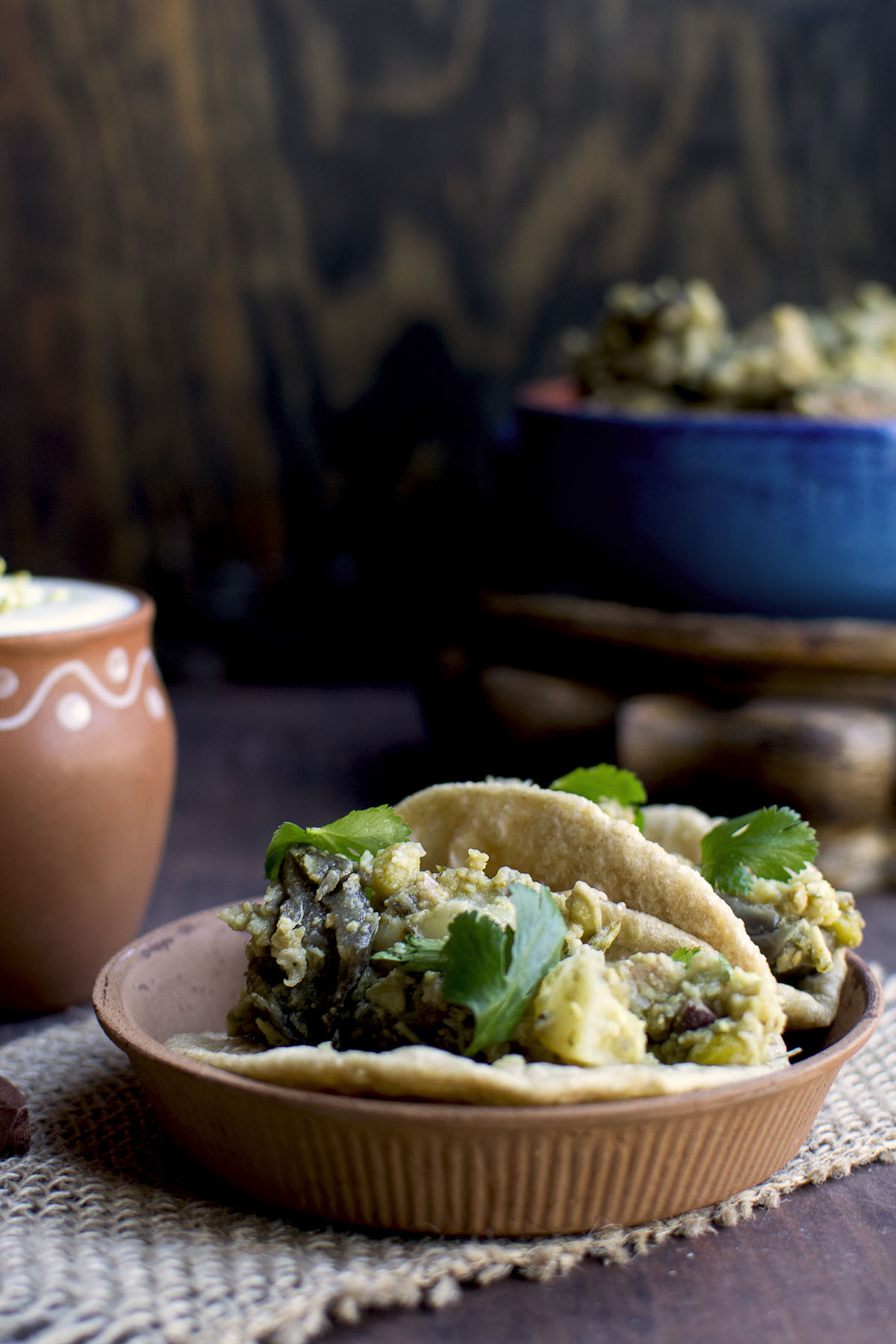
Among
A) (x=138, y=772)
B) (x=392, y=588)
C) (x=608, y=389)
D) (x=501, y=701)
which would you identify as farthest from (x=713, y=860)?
(x=392, y=588)

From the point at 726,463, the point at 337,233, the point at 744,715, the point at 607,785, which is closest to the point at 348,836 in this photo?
the point at 607,785

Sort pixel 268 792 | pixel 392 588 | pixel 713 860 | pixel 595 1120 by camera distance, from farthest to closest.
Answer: pixel 392 588
pixel 268 792
pixel 713 860
pixel 595 1120

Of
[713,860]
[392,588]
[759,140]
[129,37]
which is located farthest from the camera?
[392,588]

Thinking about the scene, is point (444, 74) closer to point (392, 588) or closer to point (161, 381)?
point (161, 381)

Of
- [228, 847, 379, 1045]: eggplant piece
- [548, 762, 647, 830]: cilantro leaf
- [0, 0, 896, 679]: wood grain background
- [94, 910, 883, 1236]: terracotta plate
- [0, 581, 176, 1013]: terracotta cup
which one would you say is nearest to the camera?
[94, 910, 883, 1236]: terracotta plate

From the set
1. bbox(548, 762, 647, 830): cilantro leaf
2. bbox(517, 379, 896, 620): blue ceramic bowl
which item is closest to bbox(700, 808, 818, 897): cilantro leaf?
bbox(548, 762, 647, 830): cilantro leaf

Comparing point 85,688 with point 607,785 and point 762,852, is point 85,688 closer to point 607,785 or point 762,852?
point 607,785

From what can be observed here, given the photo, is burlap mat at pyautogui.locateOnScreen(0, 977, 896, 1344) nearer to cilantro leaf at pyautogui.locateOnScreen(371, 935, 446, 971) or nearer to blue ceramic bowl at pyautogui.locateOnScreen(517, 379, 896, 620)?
cilantro leaf at pyautogui.locateOnScreen(371, 935, 446, 971)
